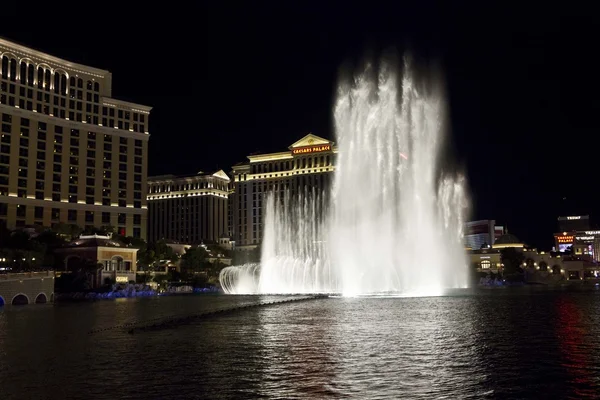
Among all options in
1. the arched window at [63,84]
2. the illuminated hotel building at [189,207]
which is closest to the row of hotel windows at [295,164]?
the illuminated hotel building at [189,207]

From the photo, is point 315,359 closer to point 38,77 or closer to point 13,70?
point 13,70

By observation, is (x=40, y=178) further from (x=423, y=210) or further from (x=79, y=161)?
(x=423, y=210)

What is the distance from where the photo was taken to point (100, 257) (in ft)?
332

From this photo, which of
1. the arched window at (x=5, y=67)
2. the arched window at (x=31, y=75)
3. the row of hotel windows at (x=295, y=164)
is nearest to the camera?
the arched window at (x=5, y=67)

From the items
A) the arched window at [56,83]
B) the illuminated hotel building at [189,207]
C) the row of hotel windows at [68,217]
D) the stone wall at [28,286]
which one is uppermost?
the arched window at [56,83]

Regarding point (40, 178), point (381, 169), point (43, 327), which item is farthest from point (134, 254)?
point (43, 327)

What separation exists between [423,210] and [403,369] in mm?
44371

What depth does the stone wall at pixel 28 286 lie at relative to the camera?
2442 inches

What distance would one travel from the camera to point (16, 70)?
117 m

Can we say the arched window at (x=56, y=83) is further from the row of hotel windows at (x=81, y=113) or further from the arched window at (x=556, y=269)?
the arched window at (x=556, y=269)

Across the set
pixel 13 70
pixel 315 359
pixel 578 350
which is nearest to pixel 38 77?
pixel 13 70

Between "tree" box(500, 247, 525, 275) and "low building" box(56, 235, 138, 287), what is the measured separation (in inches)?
3592

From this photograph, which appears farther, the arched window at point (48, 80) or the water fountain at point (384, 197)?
the arched window at point (48, 80)

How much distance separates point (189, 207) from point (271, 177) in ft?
95.8
